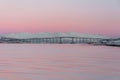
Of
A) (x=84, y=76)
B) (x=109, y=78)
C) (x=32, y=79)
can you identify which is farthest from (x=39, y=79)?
(x=109, y=78)

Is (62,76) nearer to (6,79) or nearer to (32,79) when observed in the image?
(32,79)

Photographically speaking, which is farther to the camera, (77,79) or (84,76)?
(84,76)

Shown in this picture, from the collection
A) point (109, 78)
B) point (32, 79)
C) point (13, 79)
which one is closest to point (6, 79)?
point (13, 79)

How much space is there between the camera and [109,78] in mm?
6949

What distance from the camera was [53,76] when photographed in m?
7.16

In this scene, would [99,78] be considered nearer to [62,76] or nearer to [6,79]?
[62,76]

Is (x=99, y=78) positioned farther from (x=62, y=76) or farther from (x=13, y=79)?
(x=13, y=79)

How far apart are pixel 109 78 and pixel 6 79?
2.35m

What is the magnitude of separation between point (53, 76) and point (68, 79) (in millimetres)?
570

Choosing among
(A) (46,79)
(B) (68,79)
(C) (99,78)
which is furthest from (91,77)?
(A) (46,79)

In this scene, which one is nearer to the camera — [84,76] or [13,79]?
[13,79]

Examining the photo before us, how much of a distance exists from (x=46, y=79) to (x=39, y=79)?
17 centimetres

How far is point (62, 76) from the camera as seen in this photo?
714 cm

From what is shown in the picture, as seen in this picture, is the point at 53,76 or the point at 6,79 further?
the point at 53,76
